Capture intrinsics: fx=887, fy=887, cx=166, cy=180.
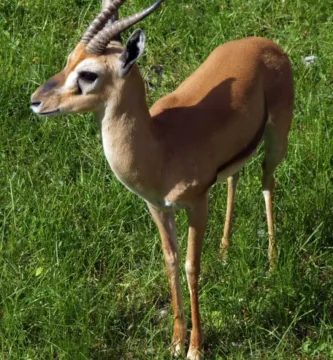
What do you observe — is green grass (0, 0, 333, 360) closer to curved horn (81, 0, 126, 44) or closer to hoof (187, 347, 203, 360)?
hoof (187, 347, 203, 360)

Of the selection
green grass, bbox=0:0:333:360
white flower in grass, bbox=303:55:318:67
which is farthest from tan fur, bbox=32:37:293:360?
white flower in grass, bbox=303:55:318:67

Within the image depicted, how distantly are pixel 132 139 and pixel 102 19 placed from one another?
0.51 meters

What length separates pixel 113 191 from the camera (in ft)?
16.5

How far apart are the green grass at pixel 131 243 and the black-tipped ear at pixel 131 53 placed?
1.26 m

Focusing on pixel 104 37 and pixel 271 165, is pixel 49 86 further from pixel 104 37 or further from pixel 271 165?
pixel 271 165

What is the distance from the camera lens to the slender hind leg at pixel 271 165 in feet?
15.0

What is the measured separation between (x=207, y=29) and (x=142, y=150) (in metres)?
2.86

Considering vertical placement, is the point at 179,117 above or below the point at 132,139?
below

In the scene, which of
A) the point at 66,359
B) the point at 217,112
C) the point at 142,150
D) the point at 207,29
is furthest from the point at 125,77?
the point at 207,29

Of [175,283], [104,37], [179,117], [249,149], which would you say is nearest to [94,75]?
[104,37]

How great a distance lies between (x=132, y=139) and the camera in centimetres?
375

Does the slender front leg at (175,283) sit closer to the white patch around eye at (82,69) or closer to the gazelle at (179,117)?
the gazelle at (179,117)

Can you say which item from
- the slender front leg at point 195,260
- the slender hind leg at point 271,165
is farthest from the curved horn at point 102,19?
the slender hind leg at point 271,165

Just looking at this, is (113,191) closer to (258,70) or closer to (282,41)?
(258,70)
